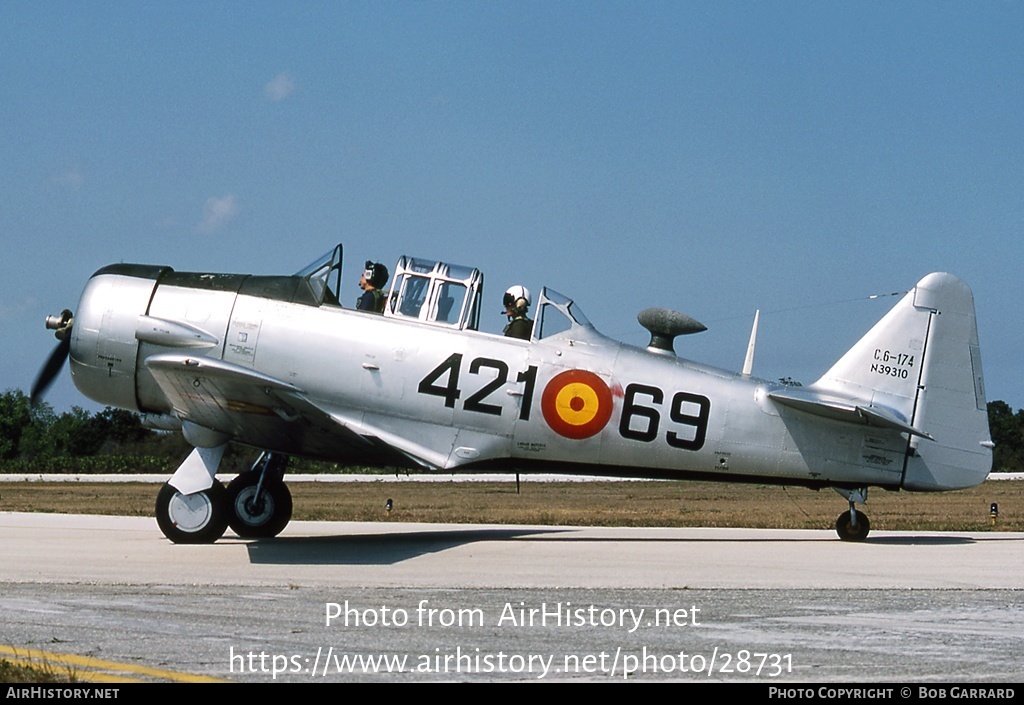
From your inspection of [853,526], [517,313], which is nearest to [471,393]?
[517,313]

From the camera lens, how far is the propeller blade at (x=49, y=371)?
13969 mm

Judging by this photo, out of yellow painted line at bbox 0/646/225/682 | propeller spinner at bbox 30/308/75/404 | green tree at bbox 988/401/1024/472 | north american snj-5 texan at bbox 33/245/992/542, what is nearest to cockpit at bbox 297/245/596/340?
north american snj-5 texan at bbox 33/245/992/542

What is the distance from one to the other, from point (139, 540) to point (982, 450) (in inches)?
384

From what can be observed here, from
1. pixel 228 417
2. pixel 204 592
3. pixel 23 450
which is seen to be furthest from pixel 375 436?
pixel 23 450

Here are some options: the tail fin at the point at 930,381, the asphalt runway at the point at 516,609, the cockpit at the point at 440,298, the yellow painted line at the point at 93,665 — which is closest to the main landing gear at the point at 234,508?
the asphalt runway at the point at 516,609

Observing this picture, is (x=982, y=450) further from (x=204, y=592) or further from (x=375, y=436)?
(x=204, y=592)

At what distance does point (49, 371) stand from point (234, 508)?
2.86 meters

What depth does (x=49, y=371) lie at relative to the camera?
554 inches

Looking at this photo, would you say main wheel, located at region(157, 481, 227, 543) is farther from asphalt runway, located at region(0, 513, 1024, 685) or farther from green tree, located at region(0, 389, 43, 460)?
green tree, located at region(0, 389, 43, 460)

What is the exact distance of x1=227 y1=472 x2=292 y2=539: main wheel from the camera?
13.6 metres

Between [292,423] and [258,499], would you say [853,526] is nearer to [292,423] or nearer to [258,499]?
[292,423]

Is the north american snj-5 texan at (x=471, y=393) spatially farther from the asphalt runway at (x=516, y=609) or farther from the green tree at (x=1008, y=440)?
the green tree at (x=1008, y=440)

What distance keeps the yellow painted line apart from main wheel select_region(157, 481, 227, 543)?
21.1 feet

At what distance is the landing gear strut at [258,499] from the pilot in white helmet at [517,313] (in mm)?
3027
